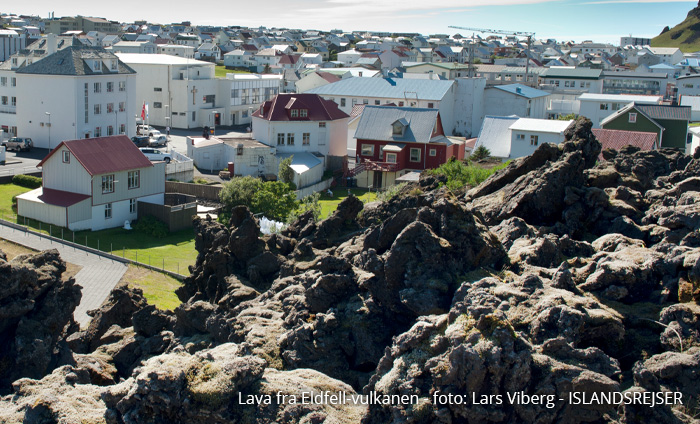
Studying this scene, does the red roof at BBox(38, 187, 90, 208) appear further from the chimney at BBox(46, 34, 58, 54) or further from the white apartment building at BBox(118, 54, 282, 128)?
the white apartment building at BBox(118, 54, 282, 128)

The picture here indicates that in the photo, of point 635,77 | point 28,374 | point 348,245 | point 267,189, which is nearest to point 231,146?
point 267,189

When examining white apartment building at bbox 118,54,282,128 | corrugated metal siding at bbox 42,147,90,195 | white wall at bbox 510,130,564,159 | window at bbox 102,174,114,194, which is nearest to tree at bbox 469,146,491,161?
white wall at bbox 510,130,564,159

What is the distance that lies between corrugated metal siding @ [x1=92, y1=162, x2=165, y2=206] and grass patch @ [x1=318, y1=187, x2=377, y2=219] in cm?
1234

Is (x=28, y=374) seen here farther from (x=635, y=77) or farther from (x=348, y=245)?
(x=635, y=77)

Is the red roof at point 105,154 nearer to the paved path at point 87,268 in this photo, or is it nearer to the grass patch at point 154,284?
the paved path at point 87,268

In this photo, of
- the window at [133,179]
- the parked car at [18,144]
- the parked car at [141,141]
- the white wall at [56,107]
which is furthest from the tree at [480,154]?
the parked car at [18,144]

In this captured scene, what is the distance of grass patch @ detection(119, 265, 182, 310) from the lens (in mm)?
34375

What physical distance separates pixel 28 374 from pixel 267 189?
111ft

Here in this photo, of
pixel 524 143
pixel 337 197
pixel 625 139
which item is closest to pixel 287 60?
pixel 524 143

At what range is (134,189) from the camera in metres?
52.6

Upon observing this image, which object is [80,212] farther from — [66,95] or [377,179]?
[377,179]

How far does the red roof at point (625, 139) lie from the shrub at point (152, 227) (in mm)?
31260

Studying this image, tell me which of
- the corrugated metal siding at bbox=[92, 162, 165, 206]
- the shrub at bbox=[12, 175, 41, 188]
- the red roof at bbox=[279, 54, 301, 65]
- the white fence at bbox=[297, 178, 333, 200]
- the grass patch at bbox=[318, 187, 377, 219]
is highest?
the red roof at bbox=[279, 54, 301, 65]

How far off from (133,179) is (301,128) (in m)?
26.4
